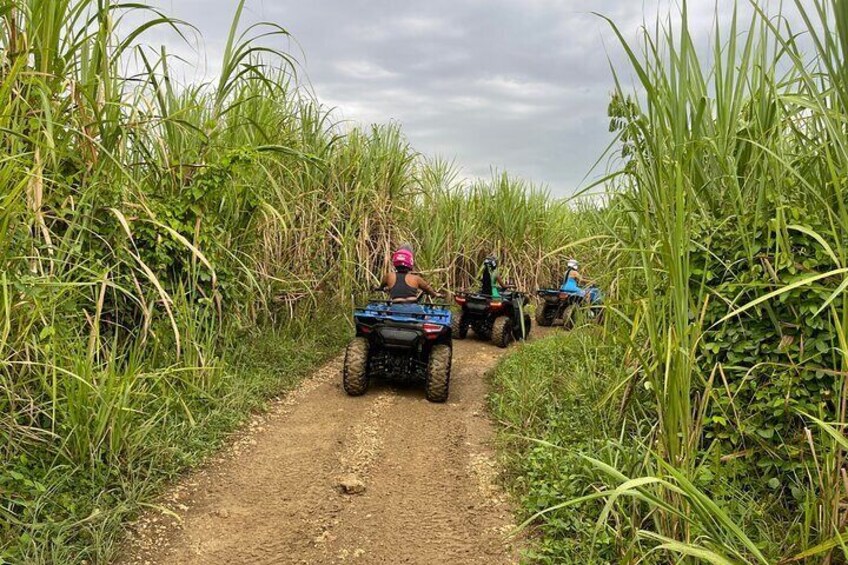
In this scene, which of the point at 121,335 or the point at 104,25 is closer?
the point at 104,25

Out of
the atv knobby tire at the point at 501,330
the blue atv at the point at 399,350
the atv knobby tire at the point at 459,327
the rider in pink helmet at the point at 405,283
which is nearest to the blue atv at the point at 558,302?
the atv knobby tire at the point at 501,330

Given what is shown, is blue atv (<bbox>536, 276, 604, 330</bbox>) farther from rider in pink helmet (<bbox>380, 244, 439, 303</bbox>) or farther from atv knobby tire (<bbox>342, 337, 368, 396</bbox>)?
atv knobby tire (<bbox>342, 337, 368, 396</bbox>)

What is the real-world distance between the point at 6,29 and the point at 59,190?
870 millimetres

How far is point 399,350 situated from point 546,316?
5576 mm

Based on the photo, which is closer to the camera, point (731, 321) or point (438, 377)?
point (731, 321)

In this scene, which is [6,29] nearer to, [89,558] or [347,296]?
[89,558]

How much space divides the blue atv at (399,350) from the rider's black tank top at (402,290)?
369mm

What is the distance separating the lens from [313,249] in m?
6.39

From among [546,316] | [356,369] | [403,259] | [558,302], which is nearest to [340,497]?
[356,369]

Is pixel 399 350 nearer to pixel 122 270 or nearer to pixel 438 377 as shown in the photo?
pixel 438 377

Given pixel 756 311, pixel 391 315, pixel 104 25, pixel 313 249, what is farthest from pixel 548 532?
pixel 313 249

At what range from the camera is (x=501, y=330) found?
25.4 feet

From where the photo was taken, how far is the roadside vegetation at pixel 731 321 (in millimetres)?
2041

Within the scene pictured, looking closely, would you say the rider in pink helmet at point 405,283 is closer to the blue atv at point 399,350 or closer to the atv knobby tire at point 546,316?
the blue atv at point 399,350
